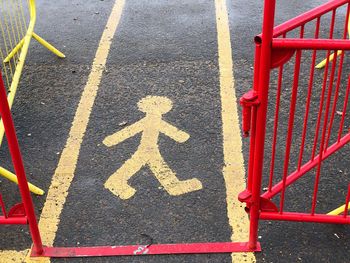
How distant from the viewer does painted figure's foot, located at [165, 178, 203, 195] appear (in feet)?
13.4

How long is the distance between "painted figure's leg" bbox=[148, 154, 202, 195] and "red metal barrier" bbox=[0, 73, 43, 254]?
1.17 meters

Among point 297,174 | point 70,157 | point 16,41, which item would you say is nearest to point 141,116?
point 70,157

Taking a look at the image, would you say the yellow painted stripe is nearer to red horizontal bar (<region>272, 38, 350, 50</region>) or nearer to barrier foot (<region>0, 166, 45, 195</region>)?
barrier foot (<region>0, 166, 45, 195</region>)

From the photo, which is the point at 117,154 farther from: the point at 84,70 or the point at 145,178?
the point at 84,70

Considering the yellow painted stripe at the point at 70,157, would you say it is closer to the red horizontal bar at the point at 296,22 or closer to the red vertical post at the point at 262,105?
the red vertical post at the point at 262,105

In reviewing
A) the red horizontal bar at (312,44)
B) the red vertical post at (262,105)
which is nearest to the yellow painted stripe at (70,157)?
the red vertical post at (262,105)

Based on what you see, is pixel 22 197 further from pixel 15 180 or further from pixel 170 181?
pixel 170 181

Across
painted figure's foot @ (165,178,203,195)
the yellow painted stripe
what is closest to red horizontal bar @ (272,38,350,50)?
painted figure's foot @ (165,178,203,195)

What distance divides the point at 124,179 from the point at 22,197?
3.92 feet

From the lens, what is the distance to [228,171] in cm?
429

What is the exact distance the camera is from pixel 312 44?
2.57 meters

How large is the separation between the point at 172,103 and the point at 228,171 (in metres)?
1.30

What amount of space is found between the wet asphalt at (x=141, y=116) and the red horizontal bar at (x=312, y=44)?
1587 millimetres

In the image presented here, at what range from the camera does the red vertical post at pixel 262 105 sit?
2.52 m
